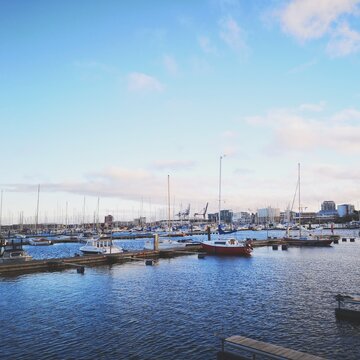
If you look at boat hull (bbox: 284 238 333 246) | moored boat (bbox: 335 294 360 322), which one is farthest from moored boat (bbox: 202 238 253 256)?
moored boat (bbox: 335 294 360 322)

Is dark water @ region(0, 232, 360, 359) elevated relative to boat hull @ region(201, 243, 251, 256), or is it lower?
lower

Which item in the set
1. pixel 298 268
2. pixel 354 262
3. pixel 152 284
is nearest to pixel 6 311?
pixel 152 284

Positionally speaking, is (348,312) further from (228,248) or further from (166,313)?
(228,248)

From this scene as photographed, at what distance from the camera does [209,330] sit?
23500mm

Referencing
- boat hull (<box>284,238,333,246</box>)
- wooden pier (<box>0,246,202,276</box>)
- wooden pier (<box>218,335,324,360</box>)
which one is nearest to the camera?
wooden pier (<box>218,335,324,360</box>)

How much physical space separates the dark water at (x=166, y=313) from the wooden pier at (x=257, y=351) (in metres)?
0.89

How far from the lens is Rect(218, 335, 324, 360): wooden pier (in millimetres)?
16375

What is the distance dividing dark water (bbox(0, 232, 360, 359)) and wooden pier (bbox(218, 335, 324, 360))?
89 cm

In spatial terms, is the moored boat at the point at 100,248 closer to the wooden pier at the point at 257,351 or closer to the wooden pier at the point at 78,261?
the wooden pier at the point at 78,261

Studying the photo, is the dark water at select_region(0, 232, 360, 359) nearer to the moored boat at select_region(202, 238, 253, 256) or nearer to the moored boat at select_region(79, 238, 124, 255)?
the moored boat at select_region(79, 238, 124, 255)

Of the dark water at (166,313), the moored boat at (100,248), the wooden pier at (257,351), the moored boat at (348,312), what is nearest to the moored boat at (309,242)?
the dark water at (166,313)

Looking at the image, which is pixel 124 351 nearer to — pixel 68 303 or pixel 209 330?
pixel 209 330

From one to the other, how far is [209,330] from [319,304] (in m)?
11.8

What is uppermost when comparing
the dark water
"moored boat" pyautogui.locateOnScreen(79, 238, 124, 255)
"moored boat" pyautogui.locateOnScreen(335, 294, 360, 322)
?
"moored boat" pyautogui.locateOnScreen(79, 238, 124, 255)
